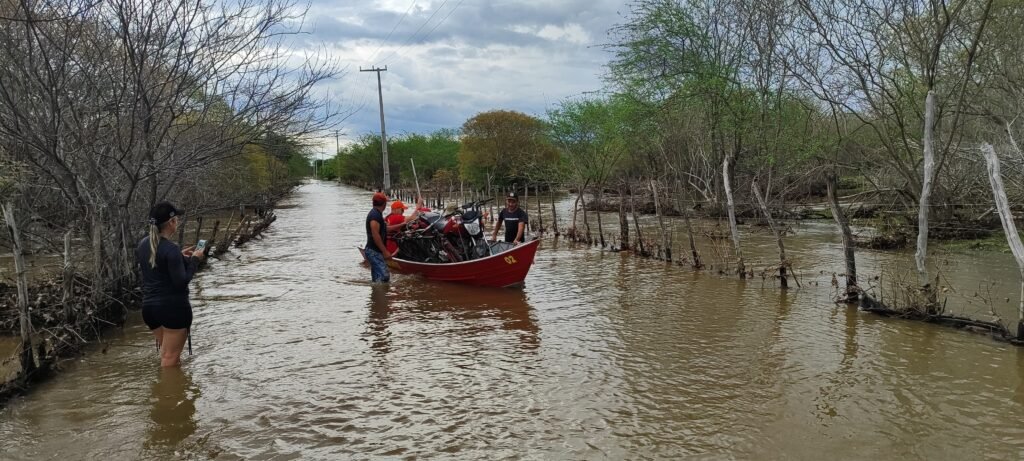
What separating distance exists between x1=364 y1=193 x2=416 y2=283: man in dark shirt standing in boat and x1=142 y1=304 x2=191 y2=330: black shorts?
3875 mm

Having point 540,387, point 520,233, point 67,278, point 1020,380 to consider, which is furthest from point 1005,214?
point 67,278

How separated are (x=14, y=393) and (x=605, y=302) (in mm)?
7175

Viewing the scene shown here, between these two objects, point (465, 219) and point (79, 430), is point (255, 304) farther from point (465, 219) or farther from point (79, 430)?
point (79, 430)

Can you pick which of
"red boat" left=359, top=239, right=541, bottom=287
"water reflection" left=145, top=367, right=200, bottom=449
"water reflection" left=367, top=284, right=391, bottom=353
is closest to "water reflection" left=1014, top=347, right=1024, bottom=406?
"red boat" left=359, top=239, right=541, bottom=287

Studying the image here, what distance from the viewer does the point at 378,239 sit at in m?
9.67

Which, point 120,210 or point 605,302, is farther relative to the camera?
point 605,302

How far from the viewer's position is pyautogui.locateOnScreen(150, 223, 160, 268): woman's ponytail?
4.89 meters

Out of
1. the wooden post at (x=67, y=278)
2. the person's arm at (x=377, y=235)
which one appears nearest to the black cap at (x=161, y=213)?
the wooden post at (x=67, y=278)

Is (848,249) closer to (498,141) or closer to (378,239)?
(378,239)

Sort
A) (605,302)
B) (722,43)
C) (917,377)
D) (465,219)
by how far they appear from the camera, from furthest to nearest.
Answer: (722,43) → (465,219) → (605,302) → (917,377)

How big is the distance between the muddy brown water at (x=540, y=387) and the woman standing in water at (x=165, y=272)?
30.4 inches

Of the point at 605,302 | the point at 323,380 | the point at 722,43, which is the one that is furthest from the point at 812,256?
the point at 323,380

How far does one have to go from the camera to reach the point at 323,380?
5930 millimetres

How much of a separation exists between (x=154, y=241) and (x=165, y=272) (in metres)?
0.30
